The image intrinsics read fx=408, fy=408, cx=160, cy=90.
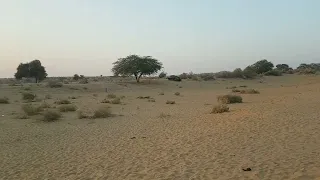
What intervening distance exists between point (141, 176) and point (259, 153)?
341 cm

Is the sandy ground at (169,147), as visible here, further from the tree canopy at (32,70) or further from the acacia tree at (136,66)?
the tree canopy at (32,70)

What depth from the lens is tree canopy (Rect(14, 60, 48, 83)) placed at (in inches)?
2842

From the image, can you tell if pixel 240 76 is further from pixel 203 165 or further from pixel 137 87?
pixel 203 165

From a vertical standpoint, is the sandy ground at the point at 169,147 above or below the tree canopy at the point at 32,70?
below

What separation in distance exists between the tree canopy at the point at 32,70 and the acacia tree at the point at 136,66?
15942 mm

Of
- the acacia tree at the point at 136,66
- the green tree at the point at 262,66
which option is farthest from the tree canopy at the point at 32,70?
the green tree at the point at 262,66

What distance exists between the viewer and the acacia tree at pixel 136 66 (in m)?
62.2

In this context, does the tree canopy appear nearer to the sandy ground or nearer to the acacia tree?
the acacia tree

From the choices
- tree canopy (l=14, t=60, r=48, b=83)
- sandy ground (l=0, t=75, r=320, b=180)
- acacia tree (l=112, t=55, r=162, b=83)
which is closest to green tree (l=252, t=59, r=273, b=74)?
acacia tree (l=112, t=55, r=162, b=83)

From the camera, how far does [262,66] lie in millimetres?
95000

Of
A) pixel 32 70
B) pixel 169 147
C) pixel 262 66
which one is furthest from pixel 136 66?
pixel 169 147

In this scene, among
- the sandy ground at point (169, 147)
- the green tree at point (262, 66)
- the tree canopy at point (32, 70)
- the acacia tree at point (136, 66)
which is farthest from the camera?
the green tree at point (262, 66)

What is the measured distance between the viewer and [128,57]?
64250 mm

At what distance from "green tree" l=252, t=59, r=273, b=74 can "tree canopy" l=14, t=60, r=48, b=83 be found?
48331 mm
